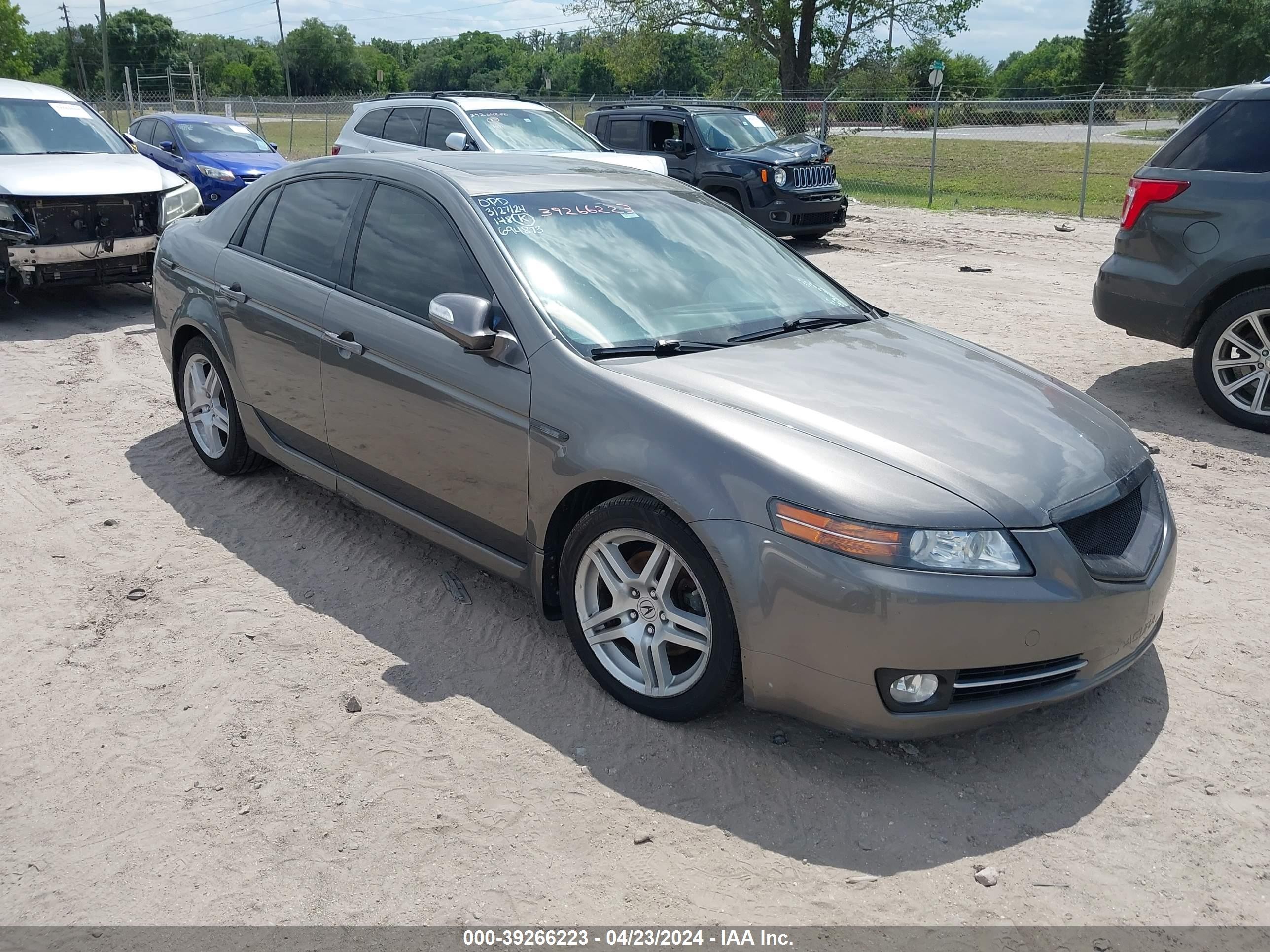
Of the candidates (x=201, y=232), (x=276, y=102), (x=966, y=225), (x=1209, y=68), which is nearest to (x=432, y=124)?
(x=201, y=232)

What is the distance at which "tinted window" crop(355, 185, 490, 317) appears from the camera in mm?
4004

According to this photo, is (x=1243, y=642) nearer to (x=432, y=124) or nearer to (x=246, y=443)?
(x=246, y=443)

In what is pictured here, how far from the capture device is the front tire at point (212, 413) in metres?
5.34

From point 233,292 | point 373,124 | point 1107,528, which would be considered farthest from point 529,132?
point 1107,528

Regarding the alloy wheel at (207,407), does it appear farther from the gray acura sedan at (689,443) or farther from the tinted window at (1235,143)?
the tinted window at (1235,143)

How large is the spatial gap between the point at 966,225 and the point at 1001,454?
47.8 feet

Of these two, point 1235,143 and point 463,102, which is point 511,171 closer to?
point 1235,143

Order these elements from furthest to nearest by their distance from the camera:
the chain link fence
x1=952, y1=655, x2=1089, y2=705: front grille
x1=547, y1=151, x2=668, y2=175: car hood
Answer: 1. the chain link fence
2. x1=547, y1=151, x2=668, y2=175: car hood
3. x1=952, y1=655, x2=1089, y2=705: front grille

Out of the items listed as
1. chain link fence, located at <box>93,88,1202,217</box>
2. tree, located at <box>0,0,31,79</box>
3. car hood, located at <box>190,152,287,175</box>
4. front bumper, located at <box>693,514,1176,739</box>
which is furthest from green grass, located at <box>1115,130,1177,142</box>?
tree, located at <box>0,0,31,79</box>

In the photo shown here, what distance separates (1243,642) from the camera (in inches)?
157

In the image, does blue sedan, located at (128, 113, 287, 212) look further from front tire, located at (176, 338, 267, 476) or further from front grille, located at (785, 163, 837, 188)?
front tire, located at (176, 338, 267, 476)

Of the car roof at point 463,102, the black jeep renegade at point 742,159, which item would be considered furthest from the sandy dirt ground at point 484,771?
the black jeep renegade at point 742,159

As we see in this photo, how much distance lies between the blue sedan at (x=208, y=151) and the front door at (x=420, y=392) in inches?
450

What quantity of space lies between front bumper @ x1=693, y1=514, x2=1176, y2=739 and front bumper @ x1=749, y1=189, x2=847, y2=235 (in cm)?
1148
